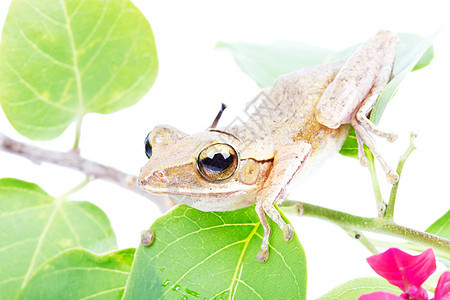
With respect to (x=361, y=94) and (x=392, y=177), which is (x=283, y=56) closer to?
(x=361, y=94)

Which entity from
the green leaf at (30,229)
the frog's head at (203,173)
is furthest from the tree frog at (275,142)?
the green leaf at (30,229)

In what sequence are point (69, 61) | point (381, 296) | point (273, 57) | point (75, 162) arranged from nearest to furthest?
1. point (381, 296)
2. point (69, 61)
3. point (75, 162)
4. point (273, 57)

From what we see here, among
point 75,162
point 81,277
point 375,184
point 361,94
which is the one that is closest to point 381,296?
point 375,184

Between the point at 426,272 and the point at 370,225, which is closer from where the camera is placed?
the point at 426,272

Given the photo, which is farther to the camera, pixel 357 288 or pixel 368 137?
pixel 368 137

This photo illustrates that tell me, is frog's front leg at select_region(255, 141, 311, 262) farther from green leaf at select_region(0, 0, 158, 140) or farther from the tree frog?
green leaf at select_region(0, 0, 158, 140)

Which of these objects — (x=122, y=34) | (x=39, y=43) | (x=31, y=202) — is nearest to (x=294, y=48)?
(x=122, y=34)

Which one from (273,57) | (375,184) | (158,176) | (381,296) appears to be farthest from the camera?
(273,57)

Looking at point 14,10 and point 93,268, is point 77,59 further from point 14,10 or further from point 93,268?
point 93,268
